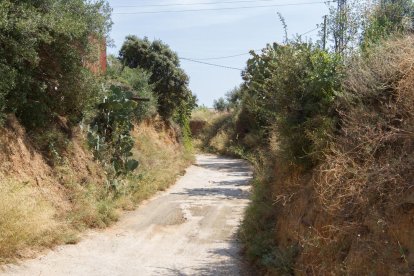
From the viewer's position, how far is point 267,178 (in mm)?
10938

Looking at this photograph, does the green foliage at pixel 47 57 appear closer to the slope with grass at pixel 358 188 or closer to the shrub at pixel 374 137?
the slope with grass at pixel 358 188

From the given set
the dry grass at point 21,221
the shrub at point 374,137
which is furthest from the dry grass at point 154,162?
the shrub at point 374,137

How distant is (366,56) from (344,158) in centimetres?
263

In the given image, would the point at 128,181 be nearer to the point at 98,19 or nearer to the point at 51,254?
the point at 98,19

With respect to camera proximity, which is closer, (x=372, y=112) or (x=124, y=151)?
(x=372, y=112)

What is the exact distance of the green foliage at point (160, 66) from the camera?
28172mm

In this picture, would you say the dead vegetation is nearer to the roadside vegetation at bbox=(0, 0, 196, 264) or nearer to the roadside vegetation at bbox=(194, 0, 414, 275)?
the roadside vegetation at bbox=(194, 0, 414, 275)

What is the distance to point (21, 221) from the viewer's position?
8461 mm

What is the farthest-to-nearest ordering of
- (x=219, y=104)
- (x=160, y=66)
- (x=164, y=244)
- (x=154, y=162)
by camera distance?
(x=219, y=104)
(x=160, y=66)
(x=154, y=162)
(x=164, y=244)

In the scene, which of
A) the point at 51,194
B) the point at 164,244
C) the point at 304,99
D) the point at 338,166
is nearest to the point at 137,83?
the point at 51,194

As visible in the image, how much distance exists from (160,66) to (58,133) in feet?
51.4

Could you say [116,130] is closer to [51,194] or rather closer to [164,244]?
[51,194]

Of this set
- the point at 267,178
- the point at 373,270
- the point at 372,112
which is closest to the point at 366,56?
the point at 372,112

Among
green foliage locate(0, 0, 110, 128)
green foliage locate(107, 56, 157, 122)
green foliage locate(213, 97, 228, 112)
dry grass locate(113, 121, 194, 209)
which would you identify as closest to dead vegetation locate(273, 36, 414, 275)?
green foliage locate(0, 0, 110, 128)
